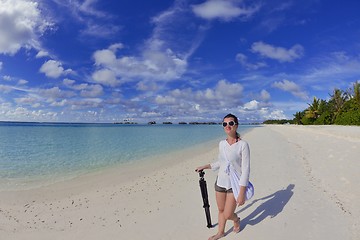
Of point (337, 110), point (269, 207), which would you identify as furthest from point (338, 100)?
point (269, 207)

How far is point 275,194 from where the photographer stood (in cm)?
769

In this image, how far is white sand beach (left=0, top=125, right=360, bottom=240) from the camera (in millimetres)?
5277

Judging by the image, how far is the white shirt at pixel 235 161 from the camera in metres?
4.26

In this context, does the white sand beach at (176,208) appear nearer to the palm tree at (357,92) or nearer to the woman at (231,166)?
the woman at (231,166)

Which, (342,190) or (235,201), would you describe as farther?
(342,190)

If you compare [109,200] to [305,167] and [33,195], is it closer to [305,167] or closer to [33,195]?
[33,195]

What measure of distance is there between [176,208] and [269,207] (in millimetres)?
2329

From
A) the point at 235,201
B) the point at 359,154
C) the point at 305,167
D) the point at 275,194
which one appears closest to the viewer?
the point at 235,201

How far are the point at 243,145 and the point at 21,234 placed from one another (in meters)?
4.77

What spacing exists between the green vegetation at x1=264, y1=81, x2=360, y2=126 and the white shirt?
5583 centimetres

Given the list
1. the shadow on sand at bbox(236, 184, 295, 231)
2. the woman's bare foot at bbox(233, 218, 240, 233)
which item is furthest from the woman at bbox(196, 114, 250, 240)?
the shadow on sand at bbox(236, 184, 295, 231)

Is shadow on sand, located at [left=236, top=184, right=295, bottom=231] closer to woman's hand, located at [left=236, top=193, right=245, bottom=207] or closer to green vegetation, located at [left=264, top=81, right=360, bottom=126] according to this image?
woman's hand, located at [left=236, top=193, right=245, bottom=207]

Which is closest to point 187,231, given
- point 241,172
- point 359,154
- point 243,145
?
point 241,172

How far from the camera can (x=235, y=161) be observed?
4383 millimetres
